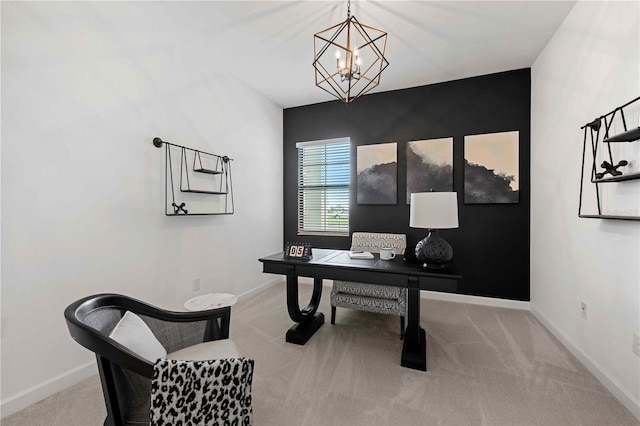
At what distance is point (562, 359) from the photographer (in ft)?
6.90

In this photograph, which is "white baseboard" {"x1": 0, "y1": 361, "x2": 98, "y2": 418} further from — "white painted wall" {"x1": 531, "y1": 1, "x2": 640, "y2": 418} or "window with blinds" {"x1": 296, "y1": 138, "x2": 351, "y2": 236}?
"white painted wall" {"x1": 531, "y1": 1, "x2": 640, "y2": 418}

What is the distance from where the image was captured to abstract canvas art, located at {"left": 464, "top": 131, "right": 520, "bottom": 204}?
3.13m

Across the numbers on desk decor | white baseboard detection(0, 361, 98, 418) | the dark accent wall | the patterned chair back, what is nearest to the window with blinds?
the dark accent wall

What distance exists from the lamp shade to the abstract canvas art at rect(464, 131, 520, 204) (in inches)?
63.7

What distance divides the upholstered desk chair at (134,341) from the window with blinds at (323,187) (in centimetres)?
269

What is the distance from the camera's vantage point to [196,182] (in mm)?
2914

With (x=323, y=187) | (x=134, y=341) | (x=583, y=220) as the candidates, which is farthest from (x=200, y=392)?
(x=323, y=187)

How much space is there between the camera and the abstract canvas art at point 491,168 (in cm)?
313

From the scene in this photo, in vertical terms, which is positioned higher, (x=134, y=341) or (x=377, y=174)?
(x=377, y=174)

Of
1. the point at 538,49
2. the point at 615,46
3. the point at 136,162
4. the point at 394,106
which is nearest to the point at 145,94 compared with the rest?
the point at 136,162

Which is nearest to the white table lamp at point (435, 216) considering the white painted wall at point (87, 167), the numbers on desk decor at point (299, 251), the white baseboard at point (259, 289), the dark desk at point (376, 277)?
the dark desk at point (376, 277)

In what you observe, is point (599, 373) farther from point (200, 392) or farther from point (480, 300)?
point (200, 392)

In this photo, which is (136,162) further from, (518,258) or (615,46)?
(518,258)

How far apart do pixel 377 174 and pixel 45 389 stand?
365 cm
